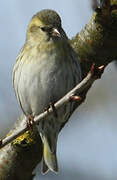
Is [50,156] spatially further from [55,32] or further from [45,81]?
[55,32]

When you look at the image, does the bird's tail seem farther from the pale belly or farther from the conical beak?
the conical beak

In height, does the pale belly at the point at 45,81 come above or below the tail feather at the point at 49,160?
above

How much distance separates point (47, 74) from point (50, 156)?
0.62m

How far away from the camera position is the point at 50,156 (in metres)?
3.56

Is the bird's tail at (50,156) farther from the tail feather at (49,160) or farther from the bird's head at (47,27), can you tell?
the bird's head at (47,27)

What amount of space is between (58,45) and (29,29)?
0.43 metres

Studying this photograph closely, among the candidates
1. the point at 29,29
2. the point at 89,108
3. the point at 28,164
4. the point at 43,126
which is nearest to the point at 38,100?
the point at 43,126

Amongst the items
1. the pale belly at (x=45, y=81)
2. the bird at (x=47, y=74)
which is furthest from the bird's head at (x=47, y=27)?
the pale belly at (x=45, y=81)

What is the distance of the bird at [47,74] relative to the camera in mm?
3348

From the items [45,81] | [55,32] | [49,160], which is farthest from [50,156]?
[55,32]

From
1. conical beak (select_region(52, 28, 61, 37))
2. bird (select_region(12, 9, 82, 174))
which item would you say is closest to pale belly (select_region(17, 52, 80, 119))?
bird (select_region(12, 9, 82, 174))

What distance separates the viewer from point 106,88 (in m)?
5.25

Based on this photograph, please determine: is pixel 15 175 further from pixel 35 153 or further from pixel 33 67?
pixel 33 67

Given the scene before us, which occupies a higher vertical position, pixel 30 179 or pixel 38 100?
pixel 38 100
